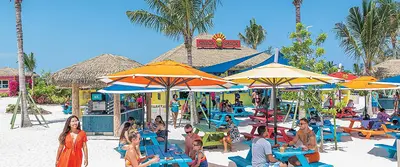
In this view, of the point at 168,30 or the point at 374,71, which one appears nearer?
the point at 168,30

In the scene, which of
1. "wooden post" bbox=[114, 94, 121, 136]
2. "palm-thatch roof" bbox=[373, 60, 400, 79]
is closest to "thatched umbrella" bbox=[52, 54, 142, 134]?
"wooden post" bbox=[114, 94, 121, 136]

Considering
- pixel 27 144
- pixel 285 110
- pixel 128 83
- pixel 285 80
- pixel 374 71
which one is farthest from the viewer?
pixel 374 71

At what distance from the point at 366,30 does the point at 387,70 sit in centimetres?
332

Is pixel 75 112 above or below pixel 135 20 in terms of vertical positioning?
below

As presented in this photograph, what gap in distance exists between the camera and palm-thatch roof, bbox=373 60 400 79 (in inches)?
896

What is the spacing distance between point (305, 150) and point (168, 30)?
1103 centimetres

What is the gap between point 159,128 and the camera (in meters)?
9.57

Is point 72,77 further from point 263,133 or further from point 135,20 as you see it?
point 263,133

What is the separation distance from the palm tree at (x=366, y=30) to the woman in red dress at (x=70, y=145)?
20.0 meters

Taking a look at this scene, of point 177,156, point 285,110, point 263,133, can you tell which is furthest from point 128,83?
point 285,110

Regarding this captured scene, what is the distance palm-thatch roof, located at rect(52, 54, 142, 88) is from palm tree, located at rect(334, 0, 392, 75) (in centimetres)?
1434

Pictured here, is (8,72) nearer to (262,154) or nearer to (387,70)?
(387,70)

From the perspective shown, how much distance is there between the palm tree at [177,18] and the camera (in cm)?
1603

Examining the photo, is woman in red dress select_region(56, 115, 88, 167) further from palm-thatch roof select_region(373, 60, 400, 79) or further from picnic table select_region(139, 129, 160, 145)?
palm-thatch roof select_region(373, 60, 400, 79)
